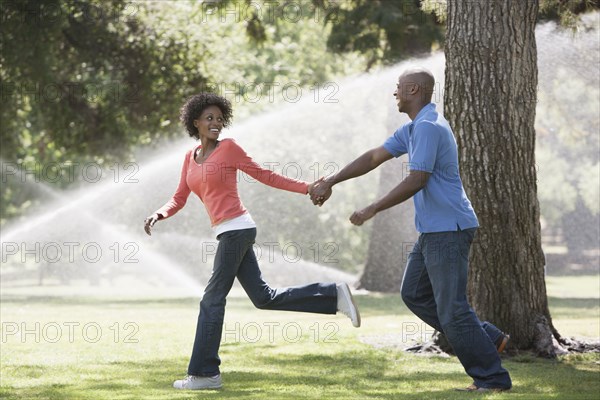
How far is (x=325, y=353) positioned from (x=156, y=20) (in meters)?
12.8

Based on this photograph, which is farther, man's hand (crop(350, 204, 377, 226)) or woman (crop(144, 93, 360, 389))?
woman (crop(144, 93, 360, 389))

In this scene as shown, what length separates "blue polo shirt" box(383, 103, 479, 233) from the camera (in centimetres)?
540

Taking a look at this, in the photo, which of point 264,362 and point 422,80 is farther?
point 264,362

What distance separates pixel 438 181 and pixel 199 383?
5.97ft

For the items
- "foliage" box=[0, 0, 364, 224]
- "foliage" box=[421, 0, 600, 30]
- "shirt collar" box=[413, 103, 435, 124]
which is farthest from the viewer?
"foliage" box=[0, 0, 364, 224]

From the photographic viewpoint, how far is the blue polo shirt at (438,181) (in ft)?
17.7

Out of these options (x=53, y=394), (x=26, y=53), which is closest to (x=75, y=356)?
(x=53, y=394)

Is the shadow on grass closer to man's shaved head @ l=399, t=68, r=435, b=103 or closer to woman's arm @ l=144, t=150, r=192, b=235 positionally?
woman's arm @ l=144, t=150, r=192, b=235

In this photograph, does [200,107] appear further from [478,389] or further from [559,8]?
[559,8]

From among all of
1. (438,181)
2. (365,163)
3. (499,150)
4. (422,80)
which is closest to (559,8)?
(499,150)

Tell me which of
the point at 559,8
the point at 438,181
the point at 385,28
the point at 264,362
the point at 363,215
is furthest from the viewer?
the point at 385,28

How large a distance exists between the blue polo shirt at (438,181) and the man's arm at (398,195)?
0.15 feet

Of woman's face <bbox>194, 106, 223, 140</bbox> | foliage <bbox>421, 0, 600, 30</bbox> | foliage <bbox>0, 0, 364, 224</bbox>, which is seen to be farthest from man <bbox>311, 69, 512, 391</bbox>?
foliage <bbox>0, 0, 364, 224</bbox>

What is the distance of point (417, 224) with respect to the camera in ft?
18.3
